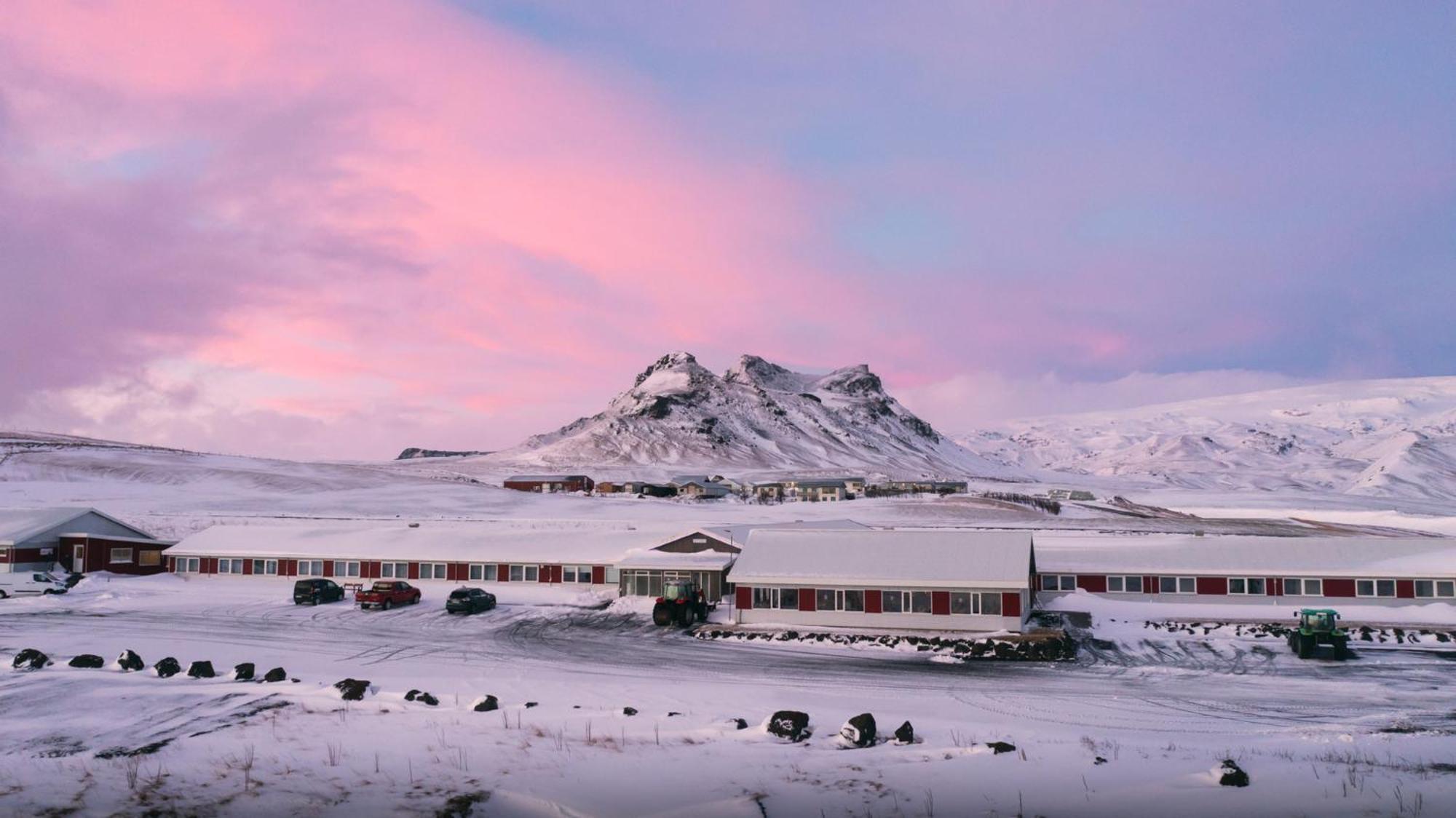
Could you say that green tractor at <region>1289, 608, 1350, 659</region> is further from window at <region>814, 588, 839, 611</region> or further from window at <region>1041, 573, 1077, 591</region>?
window at <region>814, 588, 839, 611</region>

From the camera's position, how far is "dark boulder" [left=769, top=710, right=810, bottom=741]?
2548 cm

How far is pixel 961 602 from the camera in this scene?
50.5m

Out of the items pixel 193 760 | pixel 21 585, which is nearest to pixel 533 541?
pixel 21 585

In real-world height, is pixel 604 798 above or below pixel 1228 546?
below

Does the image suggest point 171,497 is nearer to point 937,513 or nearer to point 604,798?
point 937,513

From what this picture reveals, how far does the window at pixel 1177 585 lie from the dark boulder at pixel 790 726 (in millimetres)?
41260

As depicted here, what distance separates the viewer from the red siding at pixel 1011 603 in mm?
49469

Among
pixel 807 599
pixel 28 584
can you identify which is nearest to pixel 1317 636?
pixel 807 599

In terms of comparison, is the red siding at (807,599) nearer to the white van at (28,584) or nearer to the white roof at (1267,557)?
the white roof at (1267,557)

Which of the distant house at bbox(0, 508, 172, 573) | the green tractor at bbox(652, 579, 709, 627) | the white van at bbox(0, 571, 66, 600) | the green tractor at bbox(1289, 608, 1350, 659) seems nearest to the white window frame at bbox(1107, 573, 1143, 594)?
the green tractor at bbox(1289, 608, 1350, 659)

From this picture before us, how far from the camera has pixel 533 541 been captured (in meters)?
69.8

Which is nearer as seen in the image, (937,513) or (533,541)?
(533,541)

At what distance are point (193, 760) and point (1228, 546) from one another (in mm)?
56594

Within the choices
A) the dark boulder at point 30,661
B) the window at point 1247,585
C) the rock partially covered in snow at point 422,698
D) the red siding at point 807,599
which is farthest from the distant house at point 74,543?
the window at point 1247,585
